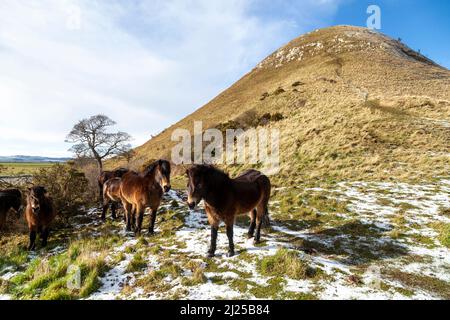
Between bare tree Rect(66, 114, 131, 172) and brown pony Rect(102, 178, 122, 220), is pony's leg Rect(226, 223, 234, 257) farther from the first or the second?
bare tree Rect(66, 114, 131, 172)

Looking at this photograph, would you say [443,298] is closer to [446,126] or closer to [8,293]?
[8,293]

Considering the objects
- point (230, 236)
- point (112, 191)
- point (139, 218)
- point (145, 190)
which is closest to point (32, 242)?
point (112, 191)

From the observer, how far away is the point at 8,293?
531cm

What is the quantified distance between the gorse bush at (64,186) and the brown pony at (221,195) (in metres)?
7.22

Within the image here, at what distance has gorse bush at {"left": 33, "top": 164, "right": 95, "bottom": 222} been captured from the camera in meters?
10.5

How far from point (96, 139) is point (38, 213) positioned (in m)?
20.7

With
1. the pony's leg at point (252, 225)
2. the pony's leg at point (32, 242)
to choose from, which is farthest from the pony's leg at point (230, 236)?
the pony's leg at point (32, 242)

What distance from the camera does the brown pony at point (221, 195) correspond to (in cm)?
543

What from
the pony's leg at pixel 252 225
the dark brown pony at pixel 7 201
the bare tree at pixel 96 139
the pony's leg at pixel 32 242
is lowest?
the pony's leg at pixel 32 242

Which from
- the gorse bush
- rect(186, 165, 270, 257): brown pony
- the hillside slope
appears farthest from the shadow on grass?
the gorse bush

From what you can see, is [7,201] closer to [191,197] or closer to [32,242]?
[32,242]

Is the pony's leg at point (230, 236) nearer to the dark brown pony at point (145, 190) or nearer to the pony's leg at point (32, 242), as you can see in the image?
the dark brown pony at point (145, 190)
